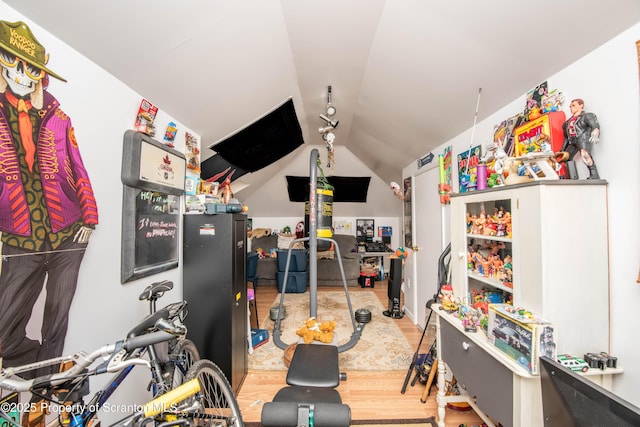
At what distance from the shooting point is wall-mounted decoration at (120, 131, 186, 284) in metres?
1.41

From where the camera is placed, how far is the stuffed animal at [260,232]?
571cm

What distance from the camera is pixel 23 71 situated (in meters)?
0.90

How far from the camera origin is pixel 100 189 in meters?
→ 1.26

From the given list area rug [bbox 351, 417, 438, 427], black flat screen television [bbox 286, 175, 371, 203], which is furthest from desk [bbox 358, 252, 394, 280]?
area rug [bbox 351, 417, 438, 427]

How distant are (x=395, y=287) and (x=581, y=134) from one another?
2.76 metres

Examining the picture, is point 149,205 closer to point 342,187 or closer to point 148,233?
point 148,233

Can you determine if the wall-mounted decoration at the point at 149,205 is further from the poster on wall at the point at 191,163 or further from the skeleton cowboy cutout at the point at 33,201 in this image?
the skeleton cowboy cutout at the point at 33,201

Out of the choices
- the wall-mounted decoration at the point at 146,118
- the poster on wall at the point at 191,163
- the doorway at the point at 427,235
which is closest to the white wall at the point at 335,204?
the doorway at the point at 427,235

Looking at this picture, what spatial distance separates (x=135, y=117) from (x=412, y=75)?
5.96 ft

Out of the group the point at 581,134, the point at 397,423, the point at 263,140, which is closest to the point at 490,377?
the point at 397,423

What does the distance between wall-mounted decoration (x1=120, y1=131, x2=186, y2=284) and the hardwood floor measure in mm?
1187

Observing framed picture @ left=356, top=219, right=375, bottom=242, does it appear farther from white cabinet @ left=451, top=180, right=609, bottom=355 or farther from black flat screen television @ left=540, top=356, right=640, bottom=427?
black flat screen television @ left=540, top=356, right=640, bottom=427

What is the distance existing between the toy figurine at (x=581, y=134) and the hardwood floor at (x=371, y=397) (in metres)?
1.74

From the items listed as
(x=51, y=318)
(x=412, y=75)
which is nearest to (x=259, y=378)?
(x=51, y=318)
